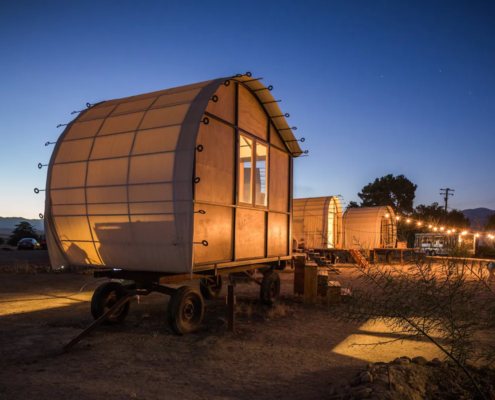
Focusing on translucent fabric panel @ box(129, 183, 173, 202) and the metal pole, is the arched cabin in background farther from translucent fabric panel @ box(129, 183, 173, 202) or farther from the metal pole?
translucent fabric panel @ box(129, 183, 173, 202)

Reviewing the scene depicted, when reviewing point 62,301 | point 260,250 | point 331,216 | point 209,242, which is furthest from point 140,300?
point 331,216

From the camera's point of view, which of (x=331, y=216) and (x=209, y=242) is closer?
(x=209, y=242)

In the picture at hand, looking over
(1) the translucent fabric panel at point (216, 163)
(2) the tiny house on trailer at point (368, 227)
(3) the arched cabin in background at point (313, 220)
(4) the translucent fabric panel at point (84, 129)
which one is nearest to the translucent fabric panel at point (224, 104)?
(1) the translucent fabric panel at point (216, 163)

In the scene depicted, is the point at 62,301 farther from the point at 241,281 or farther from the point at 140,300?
the point at 241,281

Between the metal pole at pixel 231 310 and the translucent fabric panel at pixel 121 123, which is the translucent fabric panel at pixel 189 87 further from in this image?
the metal pole at pixel 231 310

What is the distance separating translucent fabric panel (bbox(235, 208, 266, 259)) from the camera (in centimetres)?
844

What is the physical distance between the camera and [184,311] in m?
7.14

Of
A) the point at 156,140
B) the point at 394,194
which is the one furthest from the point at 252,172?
the point at 394,194

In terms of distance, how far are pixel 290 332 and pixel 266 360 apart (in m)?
1.91

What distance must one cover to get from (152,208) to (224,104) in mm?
2595

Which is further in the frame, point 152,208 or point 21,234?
point 21,234

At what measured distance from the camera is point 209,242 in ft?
24.0

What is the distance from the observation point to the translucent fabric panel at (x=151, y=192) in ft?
22.0

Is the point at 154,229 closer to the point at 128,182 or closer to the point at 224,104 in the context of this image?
the point at 128,182
